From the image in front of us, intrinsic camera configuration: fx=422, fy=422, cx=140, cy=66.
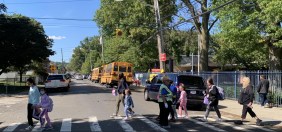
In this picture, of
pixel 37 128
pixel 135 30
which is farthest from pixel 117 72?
pixel 37 128

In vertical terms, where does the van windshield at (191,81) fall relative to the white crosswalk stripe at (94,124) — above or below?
above

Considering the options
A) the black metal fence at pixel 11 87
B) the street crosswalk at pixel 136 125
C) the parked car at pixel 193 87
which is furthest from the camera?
Result: the black metal fence at pixel 11 87

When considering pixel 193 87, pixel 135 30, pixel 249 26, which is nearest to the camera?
pixel 193 87

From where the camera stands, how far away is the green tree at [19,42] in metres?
42.6

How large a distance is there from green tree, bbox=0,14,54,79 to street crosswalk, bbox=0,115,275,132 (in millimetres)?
29151

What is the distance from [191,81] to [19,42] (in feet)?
94.5

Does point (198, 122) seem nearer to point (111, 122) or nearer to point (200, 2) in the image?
point (111, 122)

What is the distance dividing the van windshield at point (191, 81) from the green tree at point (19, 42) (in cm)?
2580

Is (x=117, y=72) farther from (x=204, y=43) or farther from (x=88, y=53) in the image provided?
(x=88, y=53)

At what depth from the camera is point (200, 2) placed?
32.8 metres

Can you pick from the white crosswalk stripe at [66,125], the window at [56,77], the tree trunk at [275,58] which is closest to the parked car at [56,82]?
the window at [56,77]

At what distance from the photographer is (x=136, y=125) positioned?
13.1 metres

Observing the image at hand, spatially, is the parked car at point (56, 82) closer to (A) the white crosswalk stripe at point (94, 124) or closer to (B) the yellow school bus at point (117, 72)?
(B) the yellow school bus at point (117, 72)

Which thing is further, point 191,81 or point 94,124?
point 191,81
